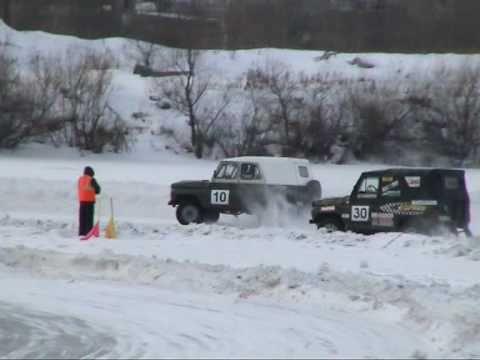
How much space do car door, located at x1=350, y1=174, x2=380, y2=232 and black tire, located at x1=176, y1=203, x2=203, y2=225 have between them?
17.9 ft

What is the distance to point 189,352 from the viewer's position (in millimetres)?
10336

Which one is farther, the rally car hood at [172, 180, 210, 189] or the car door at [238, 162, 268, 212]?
the rally car hood at [172, 180, 210, 189]

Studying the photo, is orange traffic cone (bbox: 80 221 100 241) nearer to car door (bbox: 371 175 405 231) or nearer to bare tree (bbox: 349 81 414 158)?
car door (bbox: 371 175 405 231)

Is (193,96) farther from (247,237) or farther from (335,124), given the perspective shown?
(247,237)

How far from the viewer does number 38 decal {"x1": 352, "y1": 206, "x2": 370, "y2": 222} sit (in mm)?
21109

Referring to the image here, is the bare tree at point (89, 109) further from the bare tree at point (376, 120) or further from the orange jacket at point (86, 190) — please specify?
the orange jacket at point (86, 190)

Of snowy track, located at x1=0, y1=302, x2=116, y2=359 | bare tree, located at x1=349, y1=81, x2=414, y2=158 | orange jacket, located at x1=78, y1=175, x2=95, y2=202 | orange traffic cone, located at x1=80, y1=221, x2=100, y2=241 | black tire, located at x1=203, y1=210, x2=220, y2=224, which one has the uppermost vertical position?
bare tree, located at x1=349, y1=81, x2=414, y2=158

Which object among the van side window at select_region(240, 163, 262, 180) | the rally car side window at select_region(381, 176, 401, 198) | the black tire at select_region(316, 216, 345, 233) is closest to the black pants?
the black tire at select_region(316, 216, 345, 233)

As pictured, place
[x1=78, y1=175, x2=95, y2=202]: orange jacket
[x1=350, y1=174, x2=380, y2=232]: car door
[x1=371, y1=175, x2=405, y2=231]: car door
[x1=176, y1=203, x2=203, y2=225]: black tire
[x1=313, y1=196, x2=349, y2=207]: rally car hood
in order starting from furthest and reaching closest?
[x1=176, y1=203, x2=203, y2=225]: black tire < [x1=313, y1=196, x2=349, y2=207]: rally car hood < [x1=350, y1=174, x2=380, y2=232]: car door < [x1=371, y1=175, x2=405, y2=231]: car door < [x1=78, y1=175, x2=95, y2=202]: orange jacket

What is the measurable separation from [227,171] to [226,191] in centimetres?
65

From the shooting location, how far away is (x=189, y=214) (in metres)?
25.6

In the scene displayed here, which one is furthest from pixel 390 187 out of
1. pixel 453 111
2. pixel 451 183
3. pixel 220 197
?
pixel 453 111

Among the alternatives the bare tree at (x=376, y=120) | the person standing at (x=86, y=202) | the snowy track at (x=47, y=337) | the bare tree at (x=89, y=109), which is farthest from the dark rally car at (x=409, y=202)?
the bare tree at (x=89, y=109)

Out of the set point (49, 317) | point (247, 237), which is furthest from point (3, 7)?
point (49, 317)
